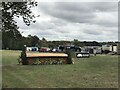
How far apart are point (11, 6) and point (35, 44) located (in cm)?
13089

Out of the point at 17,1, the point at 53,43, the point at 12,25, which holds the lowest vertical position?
the point at 53,43

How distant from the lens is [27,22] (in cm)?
3491

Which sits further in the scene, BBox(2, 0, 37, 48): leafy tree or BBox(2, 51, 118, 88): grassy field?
BBox(2, 0, 37, 48): leafy tree

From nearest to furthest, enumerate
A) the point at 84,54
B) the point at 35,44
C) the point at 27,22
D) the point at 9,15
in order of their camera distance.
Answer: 1. the point at 9,15
2. the point at 27,22
3. the point at 84,54
4. the point at 35,44

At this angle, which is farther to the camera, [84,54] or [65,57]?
[84,54]

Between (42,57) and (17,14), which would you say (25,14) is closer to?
(17,14)

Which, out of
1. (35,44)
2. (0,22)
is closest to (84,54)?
(0,22)

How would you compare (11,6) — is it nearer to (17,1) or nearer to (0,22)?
(17,1)

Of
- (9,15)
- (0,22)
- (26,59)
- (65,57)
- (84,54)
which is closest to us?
(0,22)

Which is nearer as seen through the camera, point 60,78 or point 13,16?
point 60,78

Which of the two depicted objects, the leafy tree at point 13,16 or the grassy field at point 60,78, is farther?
the leafy tree at point 13,16

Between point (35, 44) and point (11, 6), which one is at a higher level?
point (11, 6)

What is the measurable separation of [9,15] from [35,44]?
432 ft

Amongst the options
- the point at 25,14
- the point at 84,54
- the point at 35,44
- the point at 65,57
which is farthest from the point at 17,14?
the point at 35,44
